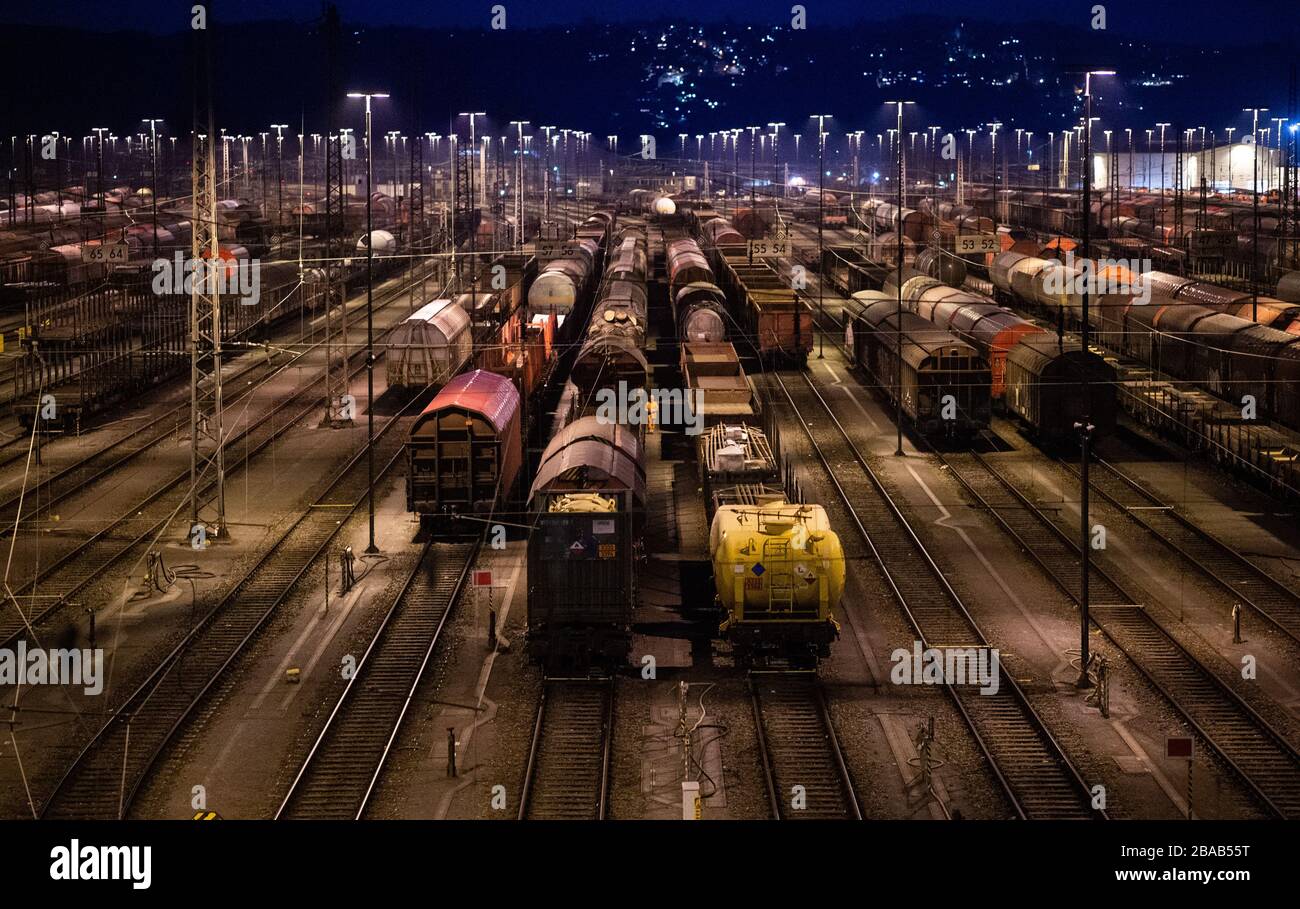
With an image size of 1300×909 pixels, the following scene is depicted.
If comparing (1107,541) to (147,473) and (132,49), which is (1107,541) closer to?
(147,473)

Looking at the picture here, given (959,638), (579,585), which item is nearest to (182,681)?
(579,585)

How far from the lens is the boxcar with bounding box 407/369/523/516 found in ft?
96.3

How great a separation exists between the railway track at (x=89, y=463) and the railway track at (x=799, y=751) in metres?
15.3

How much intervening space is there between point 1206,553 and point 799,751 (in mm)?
13701

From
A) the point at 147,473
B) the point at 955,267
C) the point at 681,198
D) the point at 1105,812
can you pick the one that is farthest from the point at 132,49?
the point at 1105,812

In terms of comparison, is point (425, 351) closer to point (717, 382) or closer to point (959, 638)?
point (717, 382)

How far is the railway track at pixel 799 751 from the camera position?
16906 mm

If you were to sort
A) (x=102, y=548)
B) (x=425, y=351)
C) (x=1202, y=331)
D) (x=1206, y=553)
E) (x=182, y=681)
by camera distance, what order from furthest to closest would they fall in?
(x=425, y=351), (x=1202, y=331), (x=102, y=548), (x=1206, y=553), (x=182, y=681)

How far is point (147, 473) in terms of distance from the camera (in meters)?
36.8

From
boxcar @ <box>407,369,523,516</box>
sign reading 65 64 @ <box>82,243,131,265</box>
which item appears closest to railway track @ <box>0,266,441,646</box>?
boxcar @ <box>407,369,523,516</box>

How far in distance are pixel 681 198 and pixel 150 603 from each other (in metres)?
118

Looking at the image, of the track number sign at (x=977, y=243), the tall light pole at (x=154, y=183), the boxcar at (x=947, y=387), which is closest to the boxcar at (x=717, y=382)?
the boxcar at (x=947, y=387)

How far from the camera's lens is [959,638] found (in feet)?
76.5

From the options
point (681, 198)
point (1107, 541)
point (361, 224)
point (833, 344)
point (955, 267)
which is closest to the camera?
point (1107, 541)
